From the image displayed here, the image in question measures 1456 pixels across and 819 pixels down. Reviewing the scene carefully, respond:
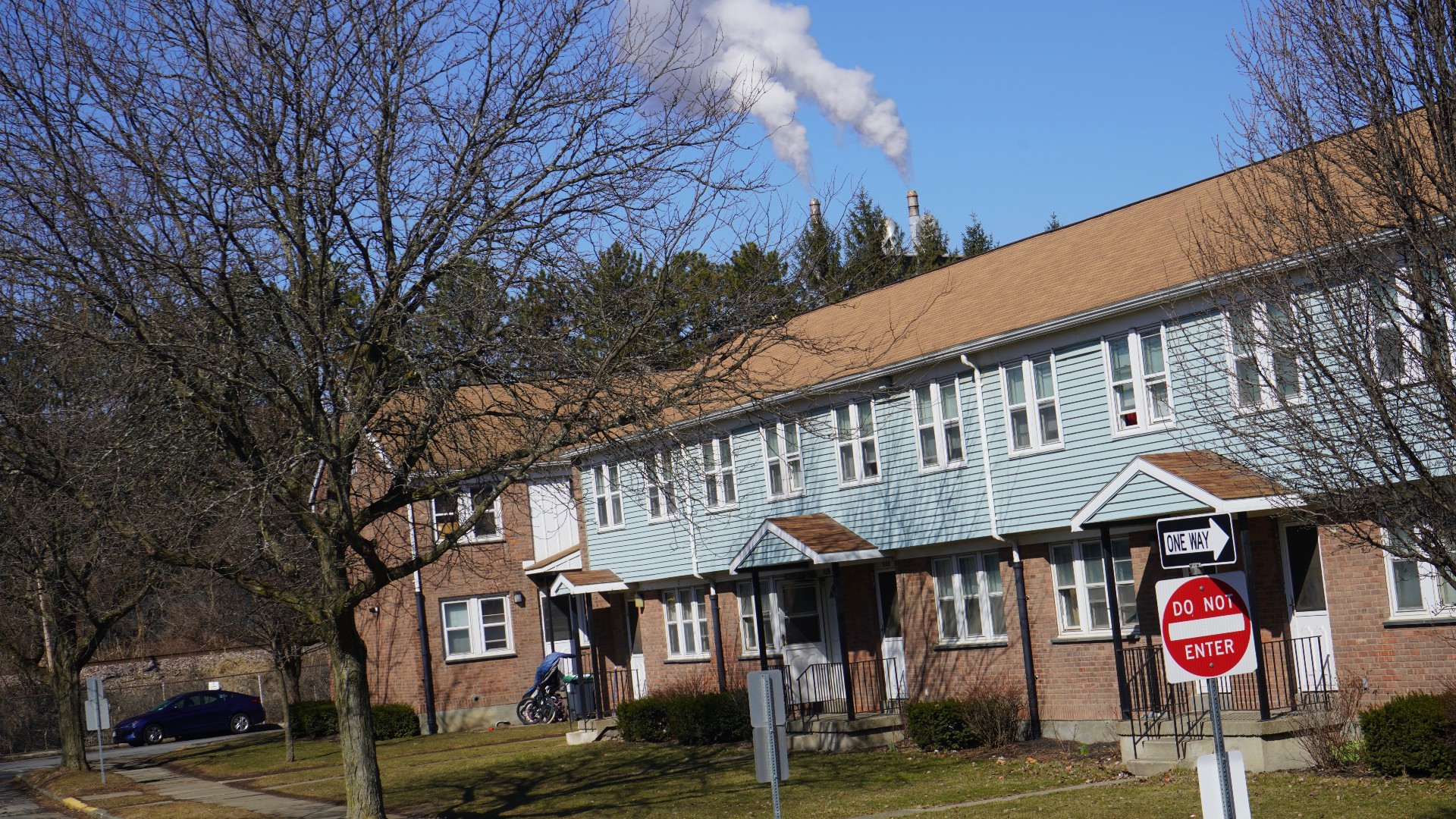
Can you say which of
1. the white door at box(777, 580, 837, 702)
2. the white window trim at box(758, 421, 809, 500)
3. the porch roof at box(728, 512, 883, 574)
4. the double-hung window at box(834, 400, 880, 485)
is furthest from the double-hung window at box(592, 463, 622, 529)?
the double-hung window at box(834, 400, 880, 485)

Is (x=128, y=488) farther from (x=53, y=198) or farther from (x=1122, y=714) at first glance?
(x=1122, y=714)

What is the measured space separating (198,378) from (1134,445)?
39.9ft


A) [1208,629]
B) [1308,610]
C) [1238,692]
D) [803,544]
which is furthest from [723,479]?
[1208,629]

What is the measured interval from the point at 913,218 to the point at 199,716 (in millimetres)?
30638

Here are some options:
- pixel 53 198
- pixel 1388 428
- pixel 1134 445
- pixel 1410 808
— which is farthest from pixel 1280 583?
pixel 53 198

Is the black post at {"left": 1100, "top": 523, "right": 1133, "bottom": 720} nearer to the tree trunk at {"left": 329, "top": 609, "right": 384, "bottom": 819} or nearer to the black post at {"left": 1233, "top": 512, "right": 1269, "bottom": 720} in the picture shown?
the black post at {"left": 1233, "top": 512, "right": 1269, "bottom": 720}

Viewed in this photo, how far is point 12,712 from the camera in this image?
44.8 metres

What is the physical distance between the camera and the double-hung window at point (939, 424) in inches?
881

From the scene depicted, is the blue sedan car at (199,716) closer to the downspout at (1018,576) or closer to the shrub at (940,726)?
the shrub at (940,726)

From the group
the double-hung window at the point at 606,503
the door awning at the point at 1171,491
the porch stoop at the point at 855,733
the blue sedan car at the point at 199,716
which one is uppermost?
the double-hung window at the point at 606,503

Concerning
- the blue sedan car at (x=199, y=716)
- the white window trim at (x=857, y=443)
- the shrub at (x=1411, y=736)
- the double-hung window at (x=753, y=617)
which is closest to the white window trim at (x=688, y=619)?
the double-hung window at (x=753, y=617)

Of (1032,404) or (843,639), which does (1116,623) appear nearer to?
(1032,404)

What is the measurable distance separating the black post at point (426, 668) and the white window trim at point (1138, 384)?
21.3 metres

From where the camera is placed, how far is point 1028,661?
21109 millimetres
